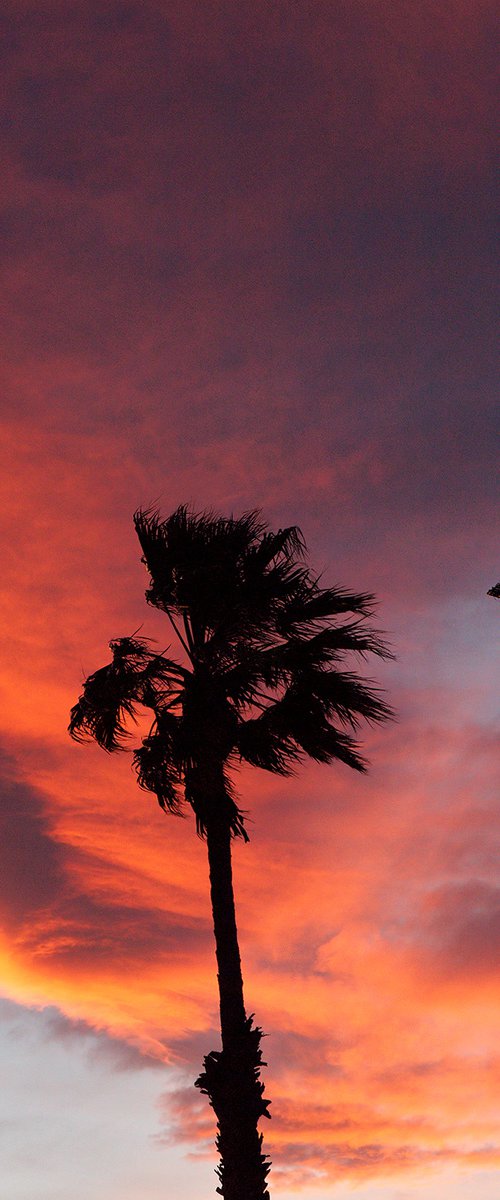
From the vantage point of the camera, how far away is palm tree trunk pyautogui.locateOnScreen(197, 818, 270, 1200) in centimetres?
1647

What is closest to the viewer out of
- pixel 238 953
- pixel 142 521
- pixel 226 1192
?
pixel 226 1192

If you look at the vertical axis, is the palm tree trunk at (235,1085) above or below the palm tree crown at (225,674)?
below

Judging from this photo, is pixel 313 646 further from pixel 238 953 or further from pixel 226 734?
pixel 238 953

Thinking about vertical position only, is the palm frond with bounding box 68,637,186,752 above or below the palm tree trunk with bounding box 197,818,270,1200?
above

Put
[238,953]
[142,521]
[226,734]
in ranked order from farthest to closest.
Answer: [142,521], [226,734], [238,953]

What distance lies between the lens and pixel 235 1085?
16781mm

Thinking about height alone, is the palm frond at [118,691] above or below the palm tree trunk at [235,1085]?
above

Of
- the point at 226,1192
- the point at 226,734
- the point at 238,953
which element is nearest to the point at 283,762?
the point at 226,734

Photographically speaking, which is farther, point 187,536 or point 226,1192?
point 187,536

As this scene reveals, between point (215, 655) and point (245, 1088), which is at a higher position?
point (215, 655)

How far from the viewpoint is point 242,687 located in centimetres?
1961

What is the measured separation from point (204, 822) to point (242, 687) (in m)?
2.29

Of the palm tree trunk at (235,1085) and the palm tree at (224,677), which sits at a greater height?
the palm tree at (224,677)

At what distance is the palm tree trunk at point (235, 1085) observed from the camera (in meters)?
16.5
